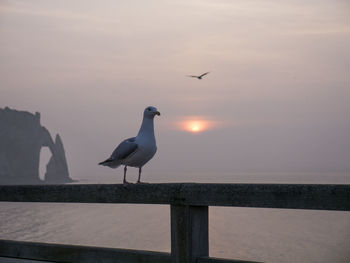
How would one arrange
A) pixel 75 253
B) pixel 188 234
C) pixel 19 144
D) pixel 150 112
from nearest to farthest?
pixel 188 234, pixel 75 253, pixel 150 112, pixel 19 144

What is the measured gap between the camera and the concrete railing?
2.71m

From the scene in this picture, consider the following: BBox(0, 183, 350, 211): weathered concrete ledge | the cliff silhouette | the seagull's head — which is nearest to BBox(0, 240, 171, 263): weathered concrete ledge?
BBox(0, 183, 350, 211): weathered concrete ledge

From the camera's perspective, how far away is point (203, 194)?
301 cm

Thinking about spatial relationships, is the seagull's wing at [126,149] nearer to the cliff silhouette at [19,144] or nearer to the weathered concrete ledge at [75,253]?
the weathered concrete ledge at [75,253]

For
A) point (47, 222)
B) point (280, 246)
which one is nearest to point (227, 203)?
point (280, 246)

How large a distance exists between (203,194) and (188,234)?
10.2 inches

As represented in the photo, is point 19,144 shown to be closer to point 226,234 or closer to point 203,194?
point 226,234

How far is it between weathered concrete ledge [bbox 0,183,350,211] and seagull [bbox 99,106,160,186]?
5.07 feet

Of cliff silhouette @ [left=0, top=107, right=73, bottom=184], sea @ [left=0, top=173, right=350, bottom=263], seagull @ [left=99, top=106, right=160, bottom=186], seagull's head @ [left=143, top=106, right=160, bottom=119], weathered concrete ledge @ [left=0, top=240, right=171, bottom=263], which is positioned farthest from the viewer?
cliff silhouette @ [left=0, top=107, right=73, bottom=184]

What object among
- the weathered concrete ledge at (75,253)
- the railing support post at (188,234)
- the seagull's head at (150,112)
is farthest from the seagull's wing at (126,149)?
the railing support post at (188,234)

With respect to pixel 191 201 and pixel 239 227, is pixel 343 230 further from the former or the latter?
pixel 191 201

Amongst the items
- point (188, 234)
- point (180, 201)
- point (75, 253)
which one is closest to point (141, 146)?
point (75, 253)

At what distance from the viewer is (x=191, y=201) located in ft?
9.98

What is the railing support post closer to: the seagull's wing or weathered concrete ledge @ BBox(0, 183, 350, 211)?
weathered concrete ledge @ BBox(0, 183, 350, 211)
